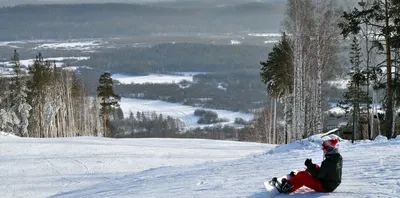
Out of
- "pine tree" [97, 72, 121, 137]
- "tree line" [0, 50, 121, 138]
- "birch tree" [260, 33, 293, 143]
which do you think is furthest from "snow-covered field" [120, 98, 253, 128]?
"birch tree" [260, 33, 293, 143]

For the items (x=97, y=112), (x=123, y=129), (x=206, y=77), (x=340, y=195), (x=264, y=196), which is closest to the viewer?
(x=340, y=195)

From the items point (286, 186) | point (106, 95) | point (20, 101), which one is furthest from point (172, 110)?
point (286, 186)

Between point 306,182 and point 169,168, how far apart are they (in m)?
7.80

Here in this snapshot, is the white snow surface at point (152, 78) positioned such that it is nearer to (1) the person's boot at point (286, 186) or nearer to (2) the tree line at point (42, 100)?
(2) the tree line at point (42, 100)

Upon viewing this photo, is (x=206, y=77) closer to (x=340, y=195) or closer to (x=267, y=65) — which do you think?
(x=267, y=65)

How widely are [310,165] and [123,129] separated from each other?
260 ft

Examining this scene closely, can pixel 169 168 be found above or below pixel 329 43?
below

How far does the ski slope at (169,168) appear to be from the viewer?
9625mm

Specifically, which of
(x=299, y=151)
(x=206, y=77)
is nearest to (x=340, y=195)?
(x=299, y=151)

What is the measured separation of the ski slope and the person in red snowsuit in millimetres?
180

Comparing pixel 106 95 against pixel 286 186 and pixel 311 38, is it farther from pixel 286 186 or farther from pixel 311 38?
pixel 286 186

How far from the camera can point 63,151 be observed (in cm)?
2362

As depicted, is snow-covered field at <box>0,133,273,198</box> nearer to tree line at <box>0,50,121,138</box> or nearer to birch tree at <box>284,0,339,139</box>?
birch tree at <box>284,0,339,139</box>

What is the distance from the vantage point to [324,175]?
794 cm
